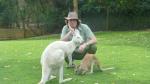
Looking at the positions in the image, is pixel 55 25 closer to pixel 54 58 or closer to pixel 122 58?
pixel 122 58

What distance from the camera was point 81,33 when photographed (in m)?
9.57

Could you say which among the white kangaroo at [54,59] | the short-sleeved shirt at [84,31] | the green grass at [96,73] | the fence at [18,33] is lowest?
the fence at [18,33]

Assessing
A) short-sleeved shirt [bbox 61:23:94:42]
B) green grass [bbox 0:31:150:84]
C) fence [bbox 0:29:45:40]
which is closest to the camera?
green grass [bbox 0:31:150:84]

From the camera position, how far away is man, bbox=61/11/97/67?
360 inches

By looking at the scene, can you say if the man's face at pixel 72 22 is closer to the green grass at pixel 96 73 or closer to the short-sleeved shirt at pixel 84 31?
the short-sleeved shirt at pixel 84 31

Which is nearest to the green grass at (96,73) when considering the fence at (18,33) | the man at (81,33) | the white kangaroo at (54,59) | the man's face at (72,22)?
the white kangaroo at (54,59)

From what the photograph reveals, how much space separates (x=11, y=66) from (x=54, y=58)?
2.91 m

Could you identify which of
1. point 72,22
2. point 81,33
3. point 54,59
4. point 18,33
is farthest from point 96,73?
point 18,33

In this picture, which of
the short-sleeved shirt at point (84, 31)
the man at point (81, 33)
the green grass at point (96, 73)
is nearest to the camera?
the green grass at point (96, 73)

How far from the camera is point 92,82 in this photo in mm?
8664

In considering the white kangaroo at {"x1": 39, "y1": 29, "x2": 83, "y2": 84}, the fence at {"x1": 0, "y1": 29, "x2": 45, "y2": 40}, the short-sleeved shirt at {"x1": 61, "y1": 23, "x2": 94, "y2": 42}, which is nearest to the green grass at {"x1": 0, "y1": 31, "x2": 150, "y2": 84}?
the white kangaroo at {"x1": 39, "y1": 29, "x2": 83, "y2": 84}

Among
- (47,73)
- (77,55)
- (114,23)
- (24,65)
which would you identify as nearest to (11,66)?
(24,65)

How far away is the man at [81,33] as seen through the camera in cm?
915

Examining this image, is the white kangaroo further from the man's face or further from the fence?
the fence
